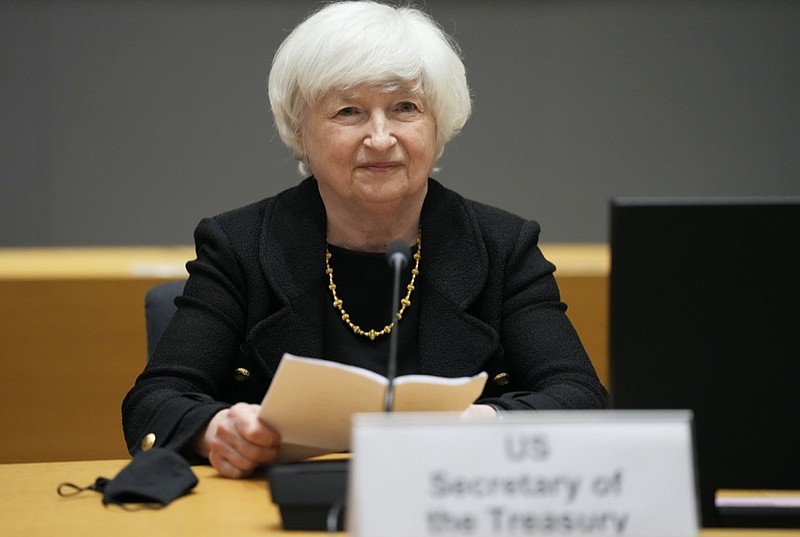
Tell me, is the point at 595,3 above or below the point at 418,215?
above

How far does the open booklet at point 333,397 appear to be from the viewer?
4.99 ft

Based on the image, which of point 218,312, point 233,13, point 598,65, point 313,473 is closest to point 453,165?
point 598,65

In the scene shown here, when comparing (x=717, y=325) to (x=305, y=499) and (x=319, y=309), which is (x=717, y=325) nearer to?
(x=305, y=499)

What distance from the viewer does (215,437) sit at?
1.80 meters

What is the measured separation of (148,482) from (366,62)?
0.88m

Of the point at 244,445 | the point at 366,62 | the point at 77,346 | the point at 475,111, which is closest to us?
the point at 244,445

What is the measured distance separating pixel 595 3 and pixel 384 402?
275cm

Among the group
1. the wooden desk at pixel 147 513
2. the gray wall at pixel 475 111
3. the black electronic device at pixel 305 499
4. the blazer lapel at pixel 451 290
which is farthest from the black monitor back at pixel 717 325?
the gray wall at pixel 475 111

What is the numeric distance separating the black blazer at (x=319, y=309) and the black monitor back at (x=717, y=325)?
62 centimetres

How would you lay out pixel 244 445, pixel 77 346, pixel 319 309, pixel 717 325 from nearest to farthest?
pixel 717 325
pixel 244 445
pixel 319 309
pixel 77 346

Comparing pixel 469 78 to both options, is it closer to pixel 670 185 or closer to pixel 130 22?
pixel 670 185

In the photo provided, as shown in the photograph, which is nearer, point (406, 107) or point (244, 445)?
point (244, 445)

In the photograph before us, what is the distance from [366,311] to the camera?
7.52 feet

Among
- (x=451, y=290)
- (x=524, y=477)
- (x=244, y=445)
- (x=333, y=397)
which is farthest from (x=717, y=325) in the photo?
(x=451, y=290)
